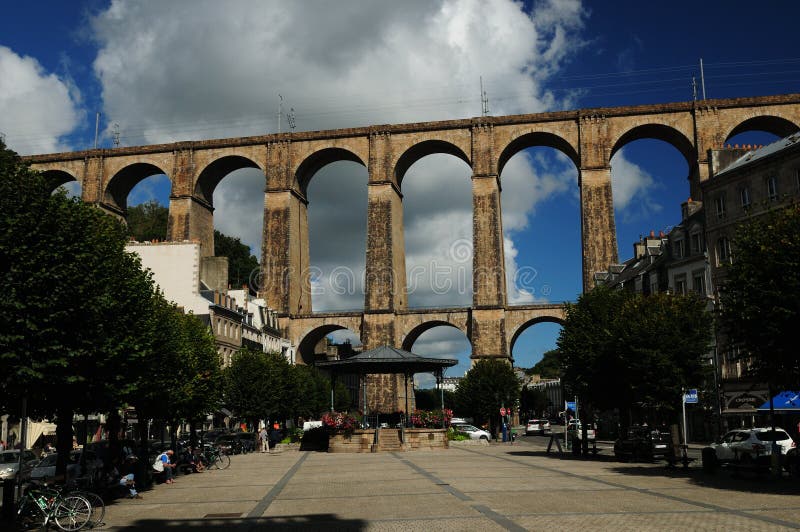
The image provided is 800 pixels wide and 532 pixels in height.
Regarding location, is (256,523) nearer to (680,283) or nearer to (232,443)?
(232,443)

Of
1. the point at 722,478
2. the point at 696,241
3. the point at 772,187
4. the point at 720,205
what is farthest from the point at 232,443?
the point at 772,187

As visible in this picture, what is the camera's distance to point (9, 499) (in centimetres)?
1533

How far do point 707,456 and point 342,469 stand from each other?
12.5 metres

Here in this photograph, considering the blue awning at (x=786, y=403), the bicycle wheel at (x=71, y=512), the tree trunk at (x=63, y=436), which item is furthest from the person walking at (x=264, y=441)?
the bicycle wheel at (x=71, y=512)

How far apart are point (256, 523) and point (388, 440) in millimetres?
26068

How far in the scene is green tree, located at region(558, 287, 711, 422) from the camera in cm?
2936

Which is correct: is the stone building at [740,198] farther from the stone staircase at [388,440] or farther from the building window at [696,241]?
the stone staircase at [388,440]

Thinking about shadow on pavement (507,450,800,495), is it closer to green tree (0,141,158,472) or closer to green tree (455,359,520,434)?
green tree (0,141,158,472)

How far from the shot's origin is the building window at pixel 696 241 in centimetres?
4584

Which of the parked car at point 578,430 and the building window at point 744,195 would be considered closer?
the parked car at point 578,430

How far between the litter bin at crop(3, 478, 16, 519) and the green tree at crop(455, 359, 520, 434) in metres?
50.7

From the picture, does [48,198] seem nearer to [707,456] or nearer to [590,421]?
[707,456]

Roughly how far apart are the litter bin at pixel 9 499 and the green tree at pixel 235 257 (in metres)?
79.9

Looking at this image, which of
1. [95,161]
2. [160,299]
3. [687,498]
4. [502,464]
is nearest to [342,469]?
[502,464]
